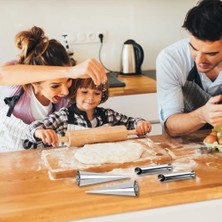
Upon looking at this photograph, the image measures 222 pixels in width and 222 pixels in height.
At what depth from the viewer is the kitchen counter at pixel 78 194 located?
3.06ft

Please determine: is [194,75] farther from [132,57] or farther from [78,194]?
[132,57]

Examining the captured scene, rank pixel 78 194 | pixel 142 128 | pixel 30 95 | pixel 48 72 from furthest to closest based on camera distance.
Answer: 1. pixel 30 95
2. pixel 142 128
3. pixel 48 72
4. pixel 78 194

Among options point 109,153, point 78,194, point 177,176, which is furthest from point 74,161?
point 177,176

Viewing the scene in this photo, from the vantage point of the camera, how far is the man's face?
1419 millimetres

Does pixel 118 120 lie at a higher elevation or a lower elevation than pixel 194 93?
lower

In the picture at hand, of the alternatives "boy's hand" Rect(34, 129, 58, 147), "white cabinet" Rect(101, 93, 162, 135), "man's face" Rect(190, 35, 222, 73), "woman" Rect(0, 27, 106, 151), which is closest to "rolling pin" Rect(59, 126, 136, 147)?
"boy's hand" Rect(34, 129, 58, 147)

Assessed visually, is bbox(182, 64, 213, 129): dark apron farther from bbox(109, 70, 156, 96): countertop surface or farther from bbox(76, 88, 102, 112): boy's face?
bbox(109, 70, 156, 96): countertop surface

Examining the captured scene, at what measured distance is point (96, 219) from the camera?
0.95m

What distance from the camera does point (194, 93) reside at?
1.66 meters

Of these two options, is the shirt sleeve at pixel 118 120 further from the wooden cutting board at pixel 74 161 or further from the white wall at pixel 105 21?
the white wall at pixel 105 21

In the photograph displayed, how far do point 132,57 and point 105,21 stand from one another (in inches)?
12.5

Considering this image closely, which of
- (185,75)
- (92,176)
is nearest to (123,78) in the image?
(185,75)

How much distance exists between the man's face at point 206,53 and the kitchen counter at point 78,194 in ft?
1.32

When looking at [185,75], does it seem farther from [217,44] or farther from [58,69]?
[58,69]
